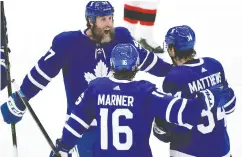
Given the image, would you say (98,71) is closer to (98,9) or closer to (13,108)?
(98,9)

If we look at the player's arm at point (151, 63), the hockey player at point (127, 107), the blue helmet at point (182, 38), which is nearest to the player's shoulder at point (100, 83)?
the hockey player at point (127, 107)

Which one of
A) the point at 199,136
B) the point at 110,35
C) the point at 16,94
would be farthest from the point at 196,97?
the point at 16,94

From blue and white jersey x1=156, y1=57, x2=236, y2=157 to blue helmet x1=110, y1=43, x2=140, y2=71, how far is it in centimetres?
21

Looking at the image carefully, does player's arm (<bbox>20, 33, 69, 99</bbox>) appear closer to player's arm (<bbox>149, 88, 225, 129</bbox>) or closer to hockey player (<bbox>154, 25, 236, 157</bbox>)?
hockey player (<bbox>154, 25, 236, 157</bbox>)

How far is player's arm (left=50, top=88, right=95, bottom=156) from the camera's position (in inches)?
88.8

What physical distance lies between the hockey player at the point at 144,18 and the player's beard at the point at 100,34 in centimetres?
174

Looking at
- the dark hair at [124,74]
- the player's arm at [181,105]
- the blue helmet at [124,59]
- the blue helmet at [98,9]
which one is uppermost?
the blue helmet at [98,9]

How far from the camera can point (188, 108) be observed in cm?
220

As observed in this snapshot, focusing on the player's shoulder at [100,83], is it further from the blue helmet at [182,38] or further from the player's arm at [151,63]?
the player's arm at [151,63]

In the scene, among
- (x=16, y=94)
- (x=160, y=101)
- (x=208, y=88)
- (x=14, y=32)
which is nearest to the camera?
(x=160, y=101)

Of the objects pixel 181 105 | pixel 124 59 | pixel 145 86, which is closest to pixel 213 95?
pixel 181 105

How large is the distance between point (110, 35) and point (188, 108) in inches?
26.2

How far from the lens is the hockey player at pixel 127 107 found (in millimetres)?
2188

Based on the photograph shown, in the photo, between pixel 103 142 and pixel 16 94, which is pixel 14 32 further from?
pixel 103 142
